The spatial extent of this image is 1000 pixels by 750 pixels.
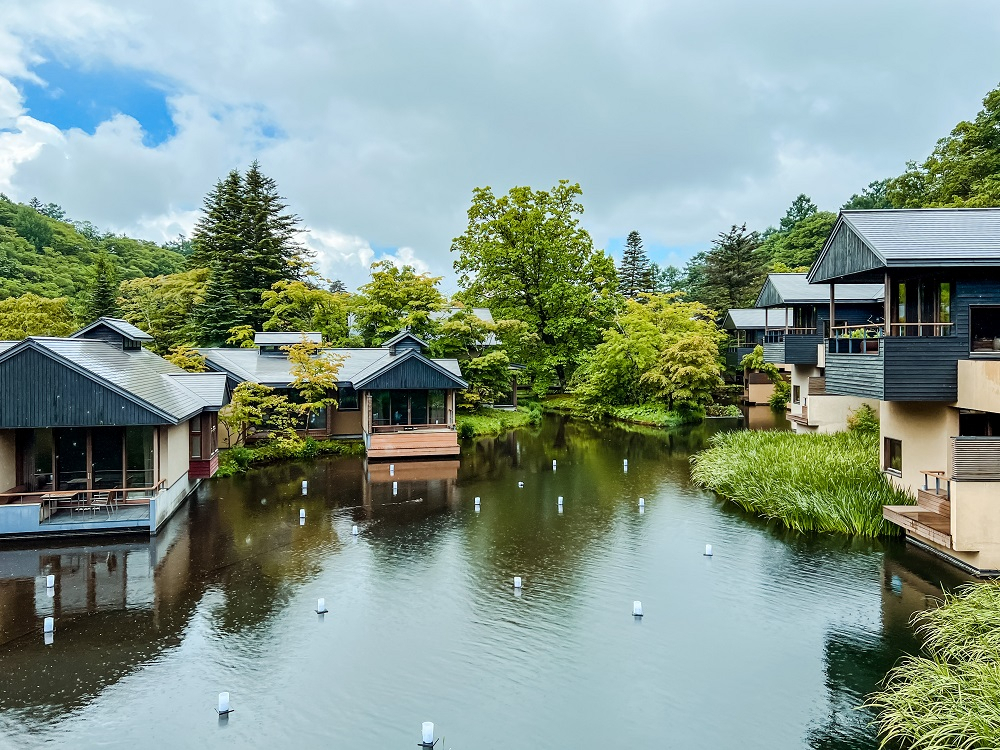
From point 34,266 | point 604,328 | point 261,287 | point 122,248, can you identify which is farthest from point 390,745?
point 122,248

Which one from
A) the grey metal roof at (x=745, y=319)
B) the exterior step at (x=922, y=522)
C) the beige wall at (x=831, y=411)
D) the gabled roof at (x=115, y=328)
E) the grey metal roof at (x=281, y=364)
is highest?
the grey metal roof at (x=745, y=319)

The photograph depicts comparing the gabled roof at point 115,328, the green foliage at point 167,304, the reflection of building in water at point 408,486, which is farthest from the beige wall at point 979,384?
the green foliage at point 167,304

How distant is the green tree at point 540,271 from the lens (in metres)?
43.0

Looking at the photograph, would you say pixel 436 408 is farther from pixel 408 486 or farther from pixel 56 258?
pixel 56 258

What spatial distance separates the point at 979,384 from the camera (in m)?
11.8

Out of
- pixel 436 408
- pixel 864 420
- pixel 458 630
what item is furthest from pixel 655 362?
pixel 458 630

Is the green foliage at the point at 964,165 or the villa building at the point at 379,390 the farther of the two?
the green foliage at the point at 964,165

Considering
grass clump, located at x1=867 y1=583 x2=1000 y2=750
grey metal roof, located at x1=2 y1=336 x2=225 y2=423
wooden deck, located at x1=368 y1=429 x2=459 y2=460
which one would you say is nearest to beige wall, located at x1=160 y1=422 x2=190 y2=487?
grey metal roof, located at x1=2 y1=336 x2=225 y2=423

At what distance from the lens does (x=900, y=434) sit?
14.3 m

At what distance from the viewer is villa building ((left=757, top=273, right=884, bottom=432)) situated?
78.7 ft

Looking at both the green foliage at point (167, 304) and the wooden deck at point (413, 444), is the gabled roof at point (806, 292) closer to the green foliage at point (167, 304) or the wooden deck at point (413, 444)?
the wooden deck at point (413, 444)

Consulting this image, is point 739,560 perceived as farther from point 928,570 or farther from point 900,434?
point 900,434

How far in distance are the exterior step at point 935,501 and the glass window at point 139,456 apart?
1765 cm

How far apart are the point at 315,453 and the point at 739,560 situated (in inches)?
677
